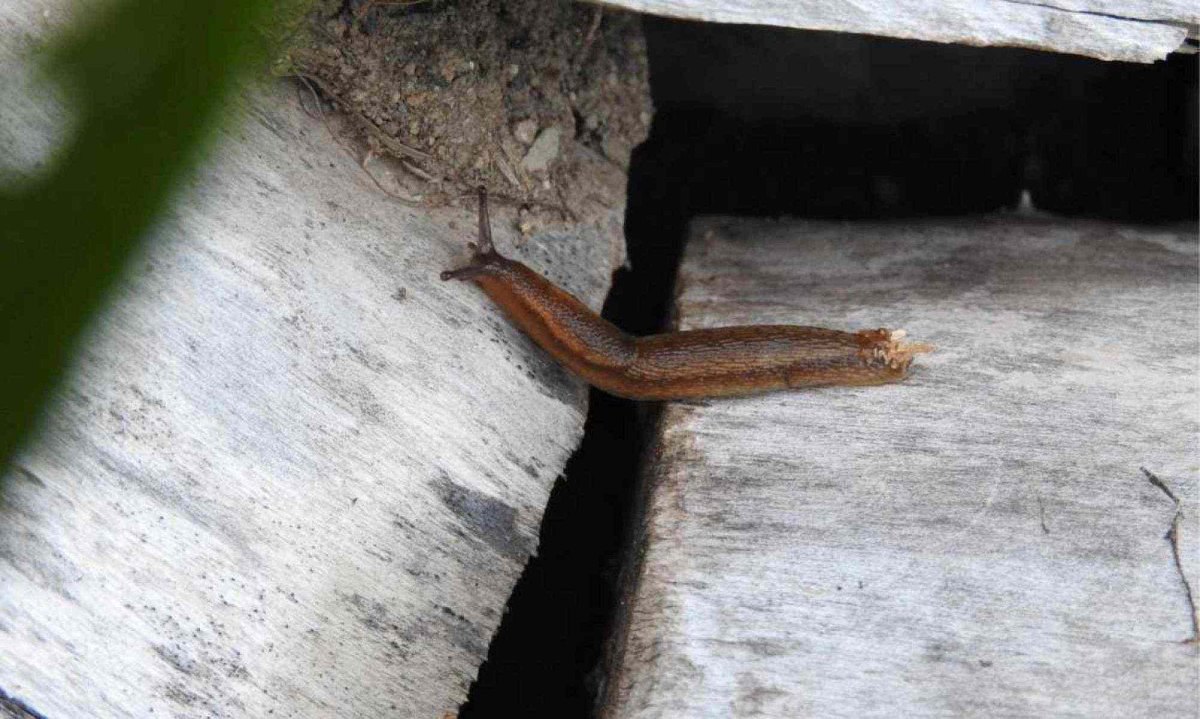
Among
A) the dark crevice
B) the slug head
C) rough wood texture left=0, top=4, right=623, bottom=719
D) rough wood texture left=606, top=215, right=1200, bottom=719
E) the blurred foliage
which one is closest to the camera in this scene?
the blurred foliage

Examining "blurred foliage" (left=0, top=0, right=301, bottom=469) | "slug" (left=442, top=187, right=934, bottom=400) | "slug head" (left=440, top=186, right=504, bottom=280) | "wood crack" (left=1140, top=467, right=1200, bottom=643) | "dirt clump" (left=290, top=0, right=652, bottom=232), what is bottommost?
"wood crack" (left=1140, top=467, right=1200, bottom=643)

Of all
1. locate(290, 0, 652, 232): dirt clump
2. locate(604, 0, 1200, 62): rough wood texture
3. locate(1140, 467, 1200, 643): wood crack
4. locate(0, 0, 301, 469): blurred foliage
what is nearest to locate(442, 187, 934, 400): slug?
locate(290, 0, 652, 232): dirt clump

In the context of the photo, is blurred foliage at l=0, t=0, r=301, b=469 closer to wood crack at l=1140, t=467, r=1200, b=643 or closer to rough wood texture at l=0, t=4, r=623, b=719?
rough wood texture at l=0, t=4, r=623, b=719

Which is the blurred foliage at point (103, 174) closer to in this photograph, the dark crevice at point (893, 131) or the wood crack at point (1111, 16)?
the wood crack at point (1111, 16)

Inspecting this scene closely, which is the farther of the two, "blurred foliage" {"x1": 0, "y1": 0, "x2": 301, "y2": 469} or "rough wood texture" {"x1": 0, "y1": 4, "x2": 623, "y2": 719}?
"rough wood texture" {"x1": 0, "y1": 4, "x2": 623, "y2": 719}

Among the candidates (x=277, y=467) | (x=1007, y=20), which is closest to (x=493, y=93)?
(x=277, y=467)

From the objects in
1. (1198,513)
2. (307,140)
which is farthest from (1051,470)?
(307,140)

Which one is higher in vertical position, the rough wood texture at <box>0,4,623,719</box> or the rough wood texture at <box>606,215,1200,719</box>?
the rough wood texture at <box>0,4,623,719</box>
